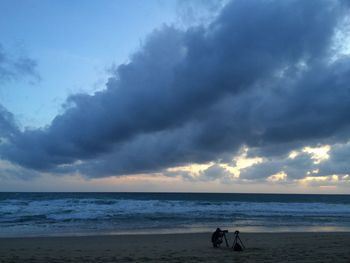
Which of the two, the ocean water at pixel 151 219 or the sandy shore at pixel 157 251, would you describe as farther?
the ocean water at pixel 151 219

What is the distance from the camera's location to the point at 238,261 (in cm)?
1091

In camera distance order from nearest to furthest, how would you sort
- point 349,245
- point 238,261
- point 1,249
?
point 238,261, point 1,249, point 349,245

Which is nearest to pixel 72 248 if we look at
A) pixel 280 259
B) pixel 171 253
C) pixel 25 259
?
pixel 25 259

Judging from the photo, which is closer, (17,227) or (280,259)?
(280,259)

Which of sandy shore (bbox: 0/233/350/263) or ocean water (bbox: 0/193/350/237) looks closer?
sandy shore (bbox: 0/233/350/263)

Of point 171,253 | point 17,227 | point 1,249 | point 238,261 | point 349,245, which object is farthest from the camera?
point 17,227

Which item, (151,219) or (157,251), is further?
(151,219)

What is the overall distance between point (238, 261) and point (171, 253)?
2.62 meters

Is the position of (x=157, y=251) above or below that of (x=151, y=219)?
below

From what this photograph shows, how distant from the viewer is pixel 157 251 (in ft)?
43.2

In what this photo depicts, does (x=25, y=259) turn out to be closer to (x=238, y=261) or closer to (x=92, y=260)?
(x=92, y=260)

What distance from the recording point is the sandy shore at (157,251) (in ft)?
37.5

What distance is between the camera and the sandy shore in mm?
11441

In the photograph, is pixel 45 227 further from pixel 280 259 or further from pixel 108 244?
pixel 280 259
